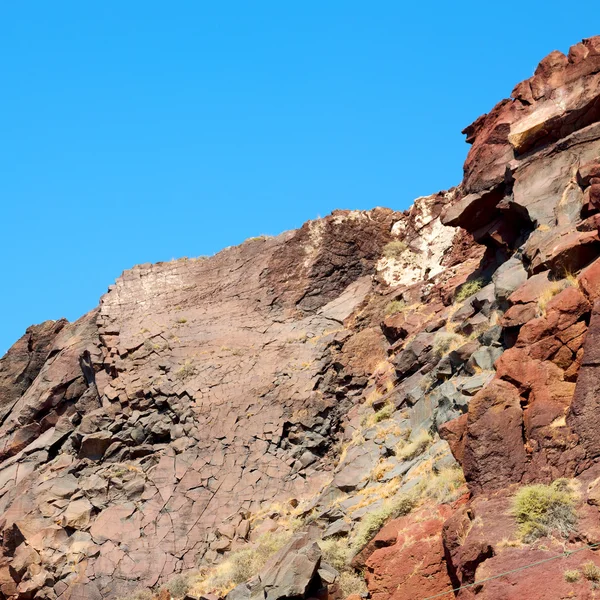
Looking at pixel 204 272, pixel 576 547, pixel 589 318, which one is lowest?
pixel 576 547

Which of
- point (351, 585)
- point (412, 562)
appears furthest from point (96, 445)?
point (412, 562)

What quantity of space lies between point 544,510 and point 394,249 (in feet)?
58.3

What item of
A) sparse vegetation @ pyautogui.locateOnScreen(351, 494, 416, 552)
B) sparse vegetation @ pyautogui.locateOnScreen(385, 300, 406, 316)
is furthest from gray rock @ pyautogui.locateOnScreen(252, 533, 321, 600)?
sparse vegetation @ pyautogui.locateOnScreen(385, 300, 406, 316)

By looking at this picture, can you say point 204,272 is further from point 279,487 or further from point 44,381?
point 279,487

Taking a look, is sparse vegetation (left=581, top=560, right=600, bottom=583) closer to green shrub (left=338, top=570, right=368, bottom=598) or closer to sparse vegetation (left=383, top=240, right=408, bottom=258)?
green shrub (left=338, top=570, right=368, bottom=598)

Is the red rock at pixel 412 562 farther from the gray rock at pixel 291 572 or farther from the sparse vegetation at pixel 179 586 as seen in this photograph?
the sparse vegetation at pixel 179 586

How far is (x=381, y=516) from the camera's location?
55.4ft

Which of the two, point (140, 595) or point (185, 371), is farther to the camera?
point (185, 371)

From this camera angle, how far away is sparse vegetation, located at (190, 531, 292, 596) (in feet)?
62.5

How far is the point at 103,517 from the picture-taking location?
24.4 meters

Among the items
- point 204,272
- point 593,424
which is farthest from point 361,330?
point 593,424

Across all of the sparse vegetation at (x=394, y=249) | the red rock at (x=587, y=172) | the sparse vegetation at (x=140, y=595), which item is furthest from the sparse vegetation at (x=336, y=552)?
the sparse vegetation at (x=394, y=249)

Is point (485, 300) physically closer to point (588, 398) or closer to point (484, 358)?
point (484, 358)

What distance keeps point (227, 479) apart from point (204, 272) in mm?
10360
